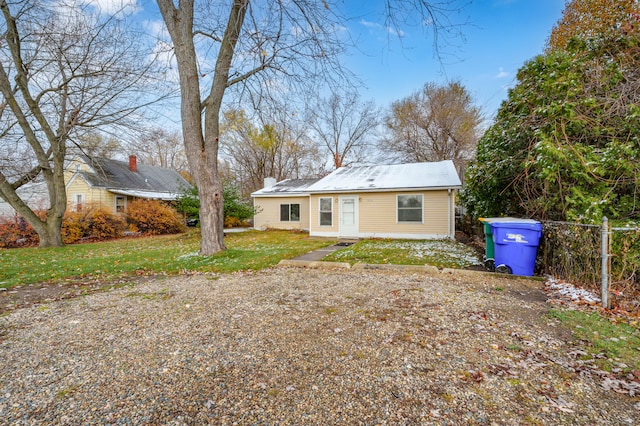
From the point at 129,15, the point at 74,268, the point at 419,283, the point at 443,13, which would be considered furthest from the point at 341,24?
the point at 74,268

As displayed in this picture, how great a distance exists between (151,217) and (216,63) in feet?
37.5

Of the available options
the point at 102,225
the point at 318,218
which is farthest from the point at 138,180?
the point at 318,218

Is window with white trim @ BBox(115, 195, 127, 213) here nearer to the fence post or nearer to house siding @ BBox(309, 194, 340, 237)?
house siding @ BBox(309, 194, 340, 237)

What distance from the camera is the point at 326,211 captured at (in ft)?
45.0

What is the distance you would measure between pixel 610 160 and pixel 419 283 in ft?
12.4

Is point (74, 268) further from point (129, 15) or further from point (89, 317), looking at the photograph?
point (129, 15)

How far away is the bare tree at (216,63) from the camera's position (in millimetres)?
5395

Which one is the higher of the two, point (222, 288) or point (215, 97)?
point (215, 97)

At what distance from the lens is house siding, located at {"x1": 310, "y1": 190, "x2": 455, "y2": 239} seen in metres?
11.7

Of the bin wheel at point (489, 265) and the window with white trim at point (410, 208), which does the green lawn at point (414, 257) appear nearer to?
the bin wheel at point (489, 265)

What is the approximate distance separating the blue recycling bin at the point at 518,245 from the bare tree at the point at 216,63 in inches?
177

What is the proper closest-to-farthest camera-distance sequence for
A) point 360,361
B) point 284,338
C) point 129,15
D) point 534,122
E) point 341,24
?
point 360,361, point 284,338, point 341,24, point 534,122, point 129,15

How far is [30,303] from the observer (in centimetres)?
423

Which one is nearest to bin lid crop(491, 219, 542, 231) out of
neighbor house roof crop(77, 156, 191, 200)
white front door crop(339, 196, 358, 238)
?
white front door crop(339, 196, 358, 238)
